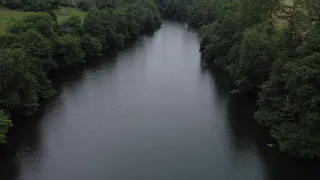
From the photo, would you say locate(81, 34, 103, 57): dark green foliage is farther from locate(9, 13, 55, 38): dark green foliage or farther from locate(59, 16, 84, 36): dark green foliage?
locate(9, 13, 55, 38): dark green foliage

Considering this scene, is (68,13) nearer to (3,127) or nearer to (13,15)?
(13,15)

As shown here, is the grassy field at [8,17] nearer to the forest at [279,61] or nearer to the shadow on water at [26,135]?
the shadow on water at [26,135]

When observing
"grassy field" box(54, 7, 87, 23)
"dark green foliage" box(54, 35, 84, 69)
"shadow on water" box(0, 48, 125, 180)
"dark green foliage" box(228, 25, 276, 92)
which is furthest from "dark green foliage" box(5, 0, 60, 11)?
"dark green foliage" box(228, 25, 276, 92)

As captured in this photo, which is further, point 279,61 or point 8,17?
point 8,17

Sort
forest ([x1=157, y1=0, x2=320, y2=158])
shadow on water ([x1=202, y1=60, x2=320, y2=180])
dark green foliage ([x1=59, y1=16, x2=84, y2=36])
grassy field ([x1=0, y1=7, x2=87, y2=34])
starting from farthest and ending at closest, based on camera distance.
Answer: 1. dark green foliage ([x1=59, y1=16, x2=84, y2=36])
2. grassy field ([x1=0, y1=7, x2=87, y2=34])
3. forest ([x1=157, y1=0, x2=320, y2=158])
4. shadow on water ([x1=202, y1=60, x2=320, y2=180])

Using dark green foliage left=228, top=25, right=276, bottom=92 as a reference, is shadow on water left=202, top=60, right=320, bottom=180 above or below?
below

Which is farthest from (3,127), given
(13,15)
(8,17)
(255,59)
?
(13,15)
